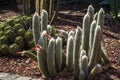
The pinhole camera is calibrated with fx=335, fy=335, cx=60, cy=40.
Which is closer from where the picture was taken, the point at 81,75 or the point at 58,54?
the point at 81,75

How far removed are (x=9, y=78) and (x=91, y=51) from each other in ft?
3.92

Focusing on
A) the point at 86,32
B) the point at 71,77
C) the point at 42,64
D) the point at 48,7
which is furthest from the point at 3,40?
the point at 48,7

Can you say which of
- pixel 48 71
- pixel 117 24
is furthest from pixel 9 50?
pixel 117 24

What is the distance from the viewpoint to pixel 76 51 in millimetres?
4074

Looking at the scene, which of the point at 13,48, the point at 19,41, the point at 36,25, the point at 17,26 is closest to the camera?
the point at 36,25

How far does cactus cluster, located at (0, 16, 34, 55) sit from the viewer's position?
524cm

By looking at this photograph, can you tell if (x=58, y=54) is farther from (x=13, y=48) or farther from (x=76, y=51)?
(x=13, y=48)

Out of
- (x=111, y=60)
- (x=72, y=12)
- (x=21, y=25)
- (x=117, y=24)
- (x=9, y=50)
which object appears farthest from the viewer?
(x=72, y=12)

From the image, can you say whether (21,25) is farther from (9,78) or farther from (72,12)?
(72,12)

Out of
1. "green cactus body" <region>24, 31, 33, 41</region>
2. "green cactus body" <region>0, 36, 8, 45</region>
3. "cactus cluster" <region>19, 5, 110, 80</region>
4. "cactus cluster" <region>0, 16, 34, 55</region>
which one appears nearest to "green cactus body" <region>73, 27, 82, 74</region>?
"cactus cluster" <region>19, 5, 110, 80</region>

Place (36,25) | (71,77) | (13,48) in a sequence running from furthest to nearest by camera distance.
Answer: (13,48) → (36,25) → (71,77)

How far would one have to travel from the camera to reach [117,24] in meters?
6.84

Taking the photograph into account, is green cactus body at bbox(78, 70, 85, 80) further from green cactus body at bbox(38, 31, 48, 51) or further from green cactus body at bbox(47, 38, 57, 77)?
green cactus body at bbox(38, 31, 48, 51)

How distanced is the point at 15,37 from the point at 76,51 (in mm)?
A: 1705
